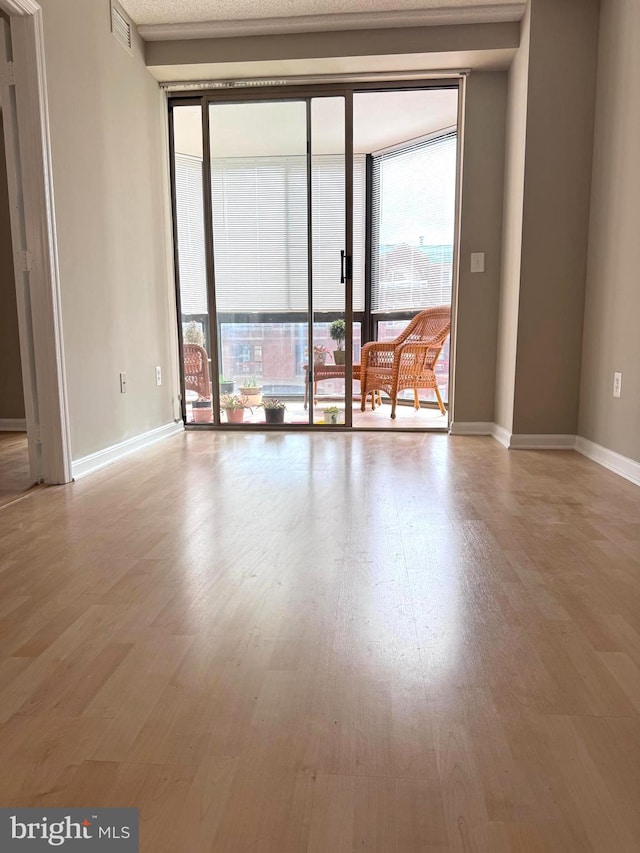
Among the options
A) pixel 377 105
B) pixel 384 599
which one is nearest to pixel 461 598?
pixel 384 599

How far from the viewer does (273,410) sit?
4379 millimetres

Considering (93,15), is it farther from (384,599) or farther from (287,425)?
(384,599)

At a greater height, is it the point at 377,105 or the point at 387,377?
the point at 377,105

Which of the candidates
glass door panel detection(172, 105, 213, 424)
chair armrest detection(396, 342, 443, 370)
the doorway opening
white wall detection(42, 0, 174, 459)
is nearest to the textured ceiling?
white wall detection(42, 0, 174, 459)

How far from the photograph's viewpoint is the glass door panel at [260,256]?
4.07 meters

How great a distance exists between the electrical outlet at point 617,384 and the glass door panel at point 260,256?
2.09m

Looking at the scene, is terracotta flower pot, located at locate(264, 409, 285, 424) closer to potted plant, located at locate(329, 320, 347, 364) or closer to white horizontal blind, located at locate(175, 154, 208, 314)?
potted plant, located at locate(329, 320, 347, 364)

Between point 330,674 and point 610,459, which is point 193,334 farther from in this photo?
point 330,674

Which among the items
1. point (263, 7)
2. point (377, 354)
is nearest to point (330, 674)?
point (263, 7)

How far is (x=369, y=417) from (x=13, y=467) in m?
2.88

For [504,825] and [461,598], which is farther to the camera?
[461,598]

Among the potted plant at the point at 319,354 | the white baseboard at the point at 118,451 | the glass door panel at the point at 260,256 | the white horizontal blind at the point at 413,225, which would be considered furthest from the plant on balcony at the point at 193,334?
the white horizontal blind at the point at 413,225

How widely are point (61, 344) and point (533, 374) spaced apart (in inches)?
103

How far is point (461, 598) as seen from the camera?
4.86 feet
